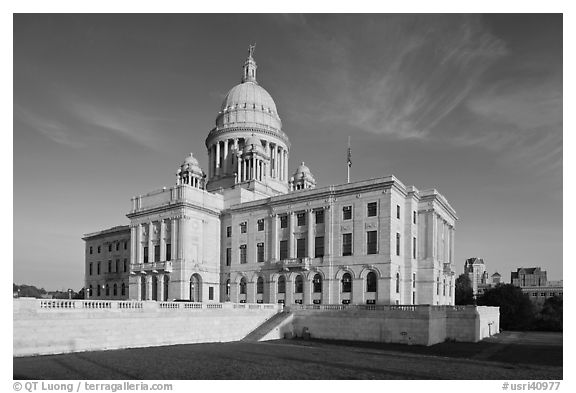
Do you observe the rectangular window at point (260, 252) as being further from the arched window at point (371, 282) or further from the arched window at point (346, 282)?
the arched window at point (371, 282)

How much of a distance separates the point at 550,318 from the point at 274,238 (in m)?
42.2

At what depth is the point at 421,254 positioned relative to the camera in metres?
61.8

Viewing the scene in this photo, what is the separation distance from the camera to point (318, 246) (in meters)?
62.1

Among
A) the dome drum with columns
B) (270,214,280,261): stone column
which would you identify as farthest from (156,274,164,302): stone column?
the dome drum with columns

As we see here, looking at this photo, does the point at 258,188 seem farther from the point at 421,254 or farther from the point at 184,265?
the point at 421,254

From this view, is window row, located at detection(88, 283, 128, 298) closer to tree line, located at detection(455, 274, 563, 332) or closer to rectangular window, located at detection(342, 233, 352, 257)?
rectangular window, located at detection(342, 233, 352, 257)

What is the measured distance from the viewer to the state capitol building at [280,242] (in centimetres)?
5812

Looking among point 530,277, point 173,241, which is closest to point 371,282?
point 173,241

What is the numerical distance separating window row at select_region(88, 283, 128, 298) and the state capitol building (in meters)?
0.30

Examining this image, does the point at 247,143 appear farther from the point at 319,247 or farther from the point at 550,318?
the point at 550,318

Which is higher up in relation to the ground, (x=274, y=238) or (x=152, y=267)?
(x=274, y=238)

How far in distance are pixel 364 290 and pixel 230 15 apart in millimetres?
38243

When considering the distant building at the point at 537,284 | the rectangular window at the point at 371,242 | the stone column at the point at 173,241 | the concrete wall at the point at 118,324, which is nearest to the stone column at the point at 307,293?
the rectangular window at the point at 371,242

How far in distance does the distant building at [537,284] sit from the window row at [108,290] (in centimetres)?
9256
